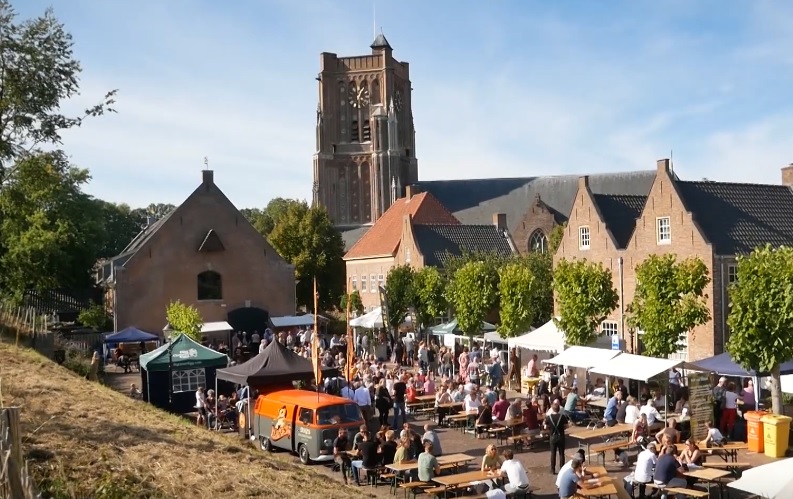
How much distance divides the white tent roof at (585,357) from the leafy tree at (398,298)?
18.5m

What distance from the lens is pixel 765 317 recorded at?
19.8 metres

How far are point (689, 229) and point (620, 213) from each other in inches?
239

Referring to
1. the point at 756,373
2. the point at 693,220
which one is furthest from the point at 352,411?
the point at 693,220

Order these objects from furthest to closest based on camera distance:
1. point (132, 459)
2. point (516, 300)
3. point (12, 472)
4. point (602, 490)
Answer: point (516, 300) → point (602, 490) → point (132, 459) → point (12, 472)

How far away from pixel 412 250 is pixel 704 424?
3427 cm

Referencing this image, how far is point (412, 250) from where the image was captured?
52.3 metres

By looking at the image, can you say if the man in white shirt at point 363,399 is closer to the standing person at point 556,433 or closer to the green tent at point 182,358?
the green tent at point 182,358

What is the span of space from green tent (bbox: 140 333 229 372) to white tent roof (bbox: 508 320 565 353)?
1031 centimetres

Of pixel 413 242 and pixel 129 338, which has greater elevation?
pixel 413 242

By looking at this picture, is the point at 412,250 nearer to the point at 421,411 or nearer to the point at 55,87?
the point at 421,411

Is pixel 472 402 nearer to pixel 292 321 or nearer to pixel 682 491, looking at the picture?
pixel 682 491

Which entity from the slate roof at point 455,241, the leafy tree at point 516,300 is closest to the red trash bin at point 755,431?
the leafy tree at point 516,300

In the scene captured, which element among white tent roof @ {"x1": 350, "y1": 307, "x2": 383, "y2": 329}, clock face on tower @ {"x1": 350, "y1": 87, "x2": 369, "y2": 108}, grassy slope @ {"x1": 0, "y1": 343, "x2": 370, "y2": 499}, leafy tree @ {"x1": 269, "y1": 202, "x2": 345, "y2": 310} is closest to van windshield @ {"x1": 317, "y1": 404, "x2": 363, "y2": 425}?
grassy slope @ {"x1": 0, "y1": 343, "x2": 370, "y2": 499}

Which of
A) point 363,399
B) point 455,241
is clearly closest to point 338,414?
point 363,399
